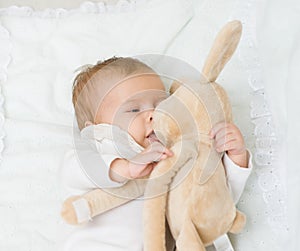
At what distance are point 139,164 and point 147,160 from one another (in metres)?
0.01

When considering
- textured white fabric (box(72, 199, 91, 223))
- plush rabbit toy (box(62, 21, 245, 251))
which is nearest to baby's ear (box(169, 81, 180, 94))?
plush rabbit toy (box(62, 21, 245, 251))

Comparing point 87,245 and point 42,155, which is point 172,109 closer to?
point 87,245

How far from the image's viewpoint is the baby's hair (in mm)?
1175

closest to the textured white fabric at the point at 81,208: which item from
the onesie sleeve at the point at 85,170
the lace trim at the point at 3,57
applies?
the onesie sleeve at the point at 85,170

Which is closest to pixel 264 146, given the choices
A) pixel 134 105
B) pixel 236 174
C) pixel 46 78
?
pixel 236 174

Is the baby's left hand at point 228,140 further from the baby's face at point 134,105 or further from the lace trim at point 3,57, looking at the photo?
the lace trim at point 3,57

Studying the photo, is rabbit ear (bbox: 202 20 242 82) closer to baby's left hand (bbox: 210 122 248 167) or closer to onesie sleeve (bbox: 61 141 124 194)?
baby's left hand (bbox: 210 122 248 167)

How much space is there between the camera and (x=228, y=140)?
1018mm

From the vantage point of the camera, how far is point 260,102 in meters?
1.19

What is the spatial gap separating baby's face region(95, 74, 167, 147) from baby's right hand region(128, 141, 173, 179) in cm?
6

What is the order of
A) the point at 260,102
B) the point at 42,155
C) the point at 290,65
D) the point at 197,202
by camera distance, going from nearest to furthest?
the point at 197,202 < the point at 290,65 < the point at 260,102 < the point at 42,155

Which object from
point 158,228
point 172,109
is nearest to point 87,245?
point 158,228

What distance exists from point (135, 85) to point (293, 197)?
33 centimetres

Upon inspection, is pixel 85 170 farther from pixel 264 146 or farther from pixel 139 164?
pixel 264 146
